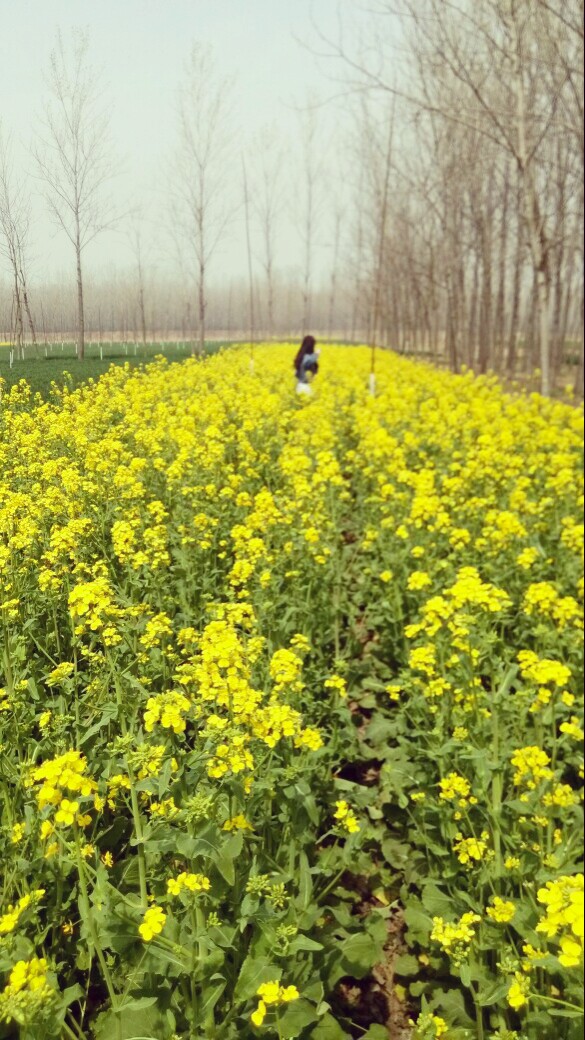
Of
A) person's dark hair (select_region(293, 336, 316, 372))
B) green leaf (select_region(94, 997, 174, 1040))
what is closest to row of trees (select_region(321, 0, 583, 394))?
person's dark hair (select_region(293, 336, 316, 372))

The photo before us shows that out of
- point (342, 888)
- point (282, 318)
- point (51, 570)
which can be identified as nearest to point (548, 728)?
point (342, 888)

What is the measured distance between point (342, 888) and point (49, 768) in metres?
1.79

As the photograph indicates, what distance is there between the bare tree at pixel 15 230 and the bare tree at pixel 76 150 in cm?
10

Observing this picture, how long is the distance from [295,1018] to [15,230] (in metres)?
2.69

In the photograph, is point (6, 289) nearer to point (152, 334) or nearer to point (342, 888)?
point (152, 334)

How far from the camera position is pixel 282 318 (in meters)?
36.7

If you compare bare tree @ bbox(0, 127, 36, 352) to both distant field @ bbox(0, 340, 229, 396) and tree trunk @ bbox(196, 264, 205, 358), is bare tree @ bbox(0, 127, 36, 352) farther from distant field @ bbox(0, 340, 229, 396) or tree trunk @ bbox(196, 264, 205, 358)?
tree trunk @ bbox(196, 264, 205, 358)

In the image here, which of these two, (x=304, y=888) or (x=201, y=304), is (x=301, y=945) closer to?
(x=304, y=888)

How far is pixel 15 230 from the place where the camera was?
2.30 metres

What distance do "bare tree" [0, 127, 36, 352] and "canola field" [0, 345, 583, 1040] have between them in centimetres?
34

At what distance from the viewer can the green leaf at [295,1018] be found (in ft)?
6.16

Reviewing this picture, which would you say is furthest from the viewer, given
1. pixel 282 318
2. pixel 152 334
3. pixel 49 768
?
pixel 282 318

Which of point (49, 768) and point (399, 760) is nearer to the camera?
point (49, 768)

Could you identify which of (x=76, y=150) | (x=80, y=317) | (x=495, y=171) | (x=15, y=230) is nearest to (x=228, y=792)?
(x=80, y=317)
